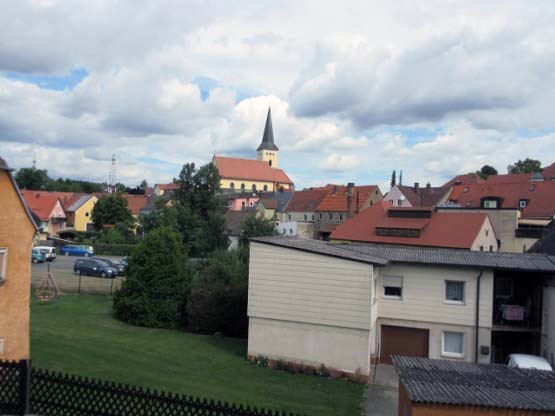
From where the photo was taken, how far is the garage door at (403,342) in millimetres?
21797

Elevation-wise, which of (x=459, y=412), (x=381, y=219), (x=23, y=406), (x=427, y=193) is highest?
(x=427, y=193)

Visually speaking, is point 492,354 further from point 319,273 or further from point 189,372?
point 189,372

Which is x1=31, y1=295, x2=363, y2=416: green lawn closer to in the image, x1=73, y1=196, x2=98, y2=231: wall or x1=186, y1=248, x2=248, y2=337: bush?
x1=186, y1=248, x2=248, y2=337: bush

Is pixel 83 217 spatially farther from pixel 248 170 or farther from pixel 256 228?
pixel 248 170

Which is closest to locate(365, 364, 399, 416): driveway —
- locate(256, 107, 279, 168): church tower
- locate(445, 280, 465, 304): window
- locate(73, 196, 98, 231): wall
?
locate(445, 280, 465, 304): window

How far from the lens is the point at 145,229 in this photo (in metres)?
65.5

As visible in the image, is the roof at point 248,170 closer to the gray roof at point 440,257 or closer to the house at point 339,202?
the house at point 339,202

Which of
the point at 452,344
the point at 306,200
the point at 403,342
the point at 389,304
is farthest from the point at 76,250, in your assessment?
the point at 452,344

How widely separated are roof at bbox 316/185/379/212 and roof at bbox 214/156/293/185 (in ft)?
230

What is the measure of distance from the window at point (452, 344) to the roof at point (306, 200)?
60385mm

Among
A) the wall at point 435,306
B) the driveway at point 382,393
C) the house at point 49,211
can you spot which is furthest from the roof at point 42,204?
the driveway at point 382,393

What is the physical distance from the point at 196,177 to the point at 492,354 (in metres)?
52.7

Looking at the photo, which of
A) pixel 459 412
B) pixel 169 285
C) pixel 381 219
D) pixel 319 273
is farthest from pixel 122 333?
pixel 381 219

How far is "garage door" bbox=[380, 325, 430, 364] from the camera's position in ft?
71.5
